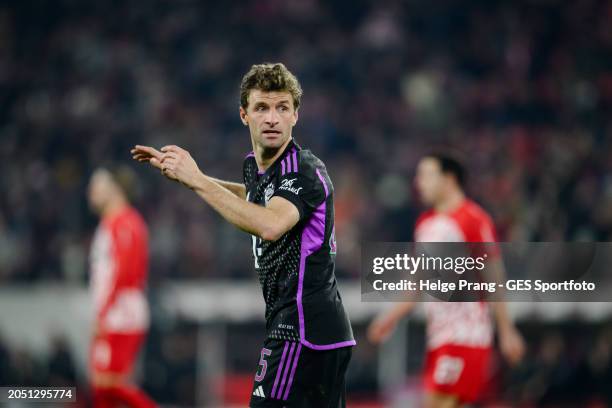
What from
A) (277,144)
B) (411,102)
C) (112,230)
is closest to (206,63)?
(411,102)

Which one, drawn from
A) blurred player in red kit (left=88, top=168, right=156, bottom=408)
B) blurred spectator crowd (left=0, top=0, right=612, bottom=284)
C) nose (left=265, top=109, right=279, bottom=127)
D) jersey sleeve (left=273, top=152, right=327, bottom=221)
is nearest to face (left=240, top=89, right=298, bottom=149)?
nose (left=265, top=109, right=279, bottom=127)

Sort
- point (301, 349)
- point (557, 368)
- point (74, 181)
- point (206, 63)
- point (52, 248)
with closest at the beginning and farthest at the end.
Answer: point (301, 349)
point (557, 368)
point (52, 248)
point (74, 181)
point (206, 63)

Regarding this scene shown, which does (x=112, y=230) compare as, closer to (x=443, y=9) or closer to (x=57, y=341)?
(x=57, y=341)

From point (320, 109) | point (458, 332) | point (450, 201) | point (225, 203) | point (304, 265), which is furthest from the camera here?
point (320, 109)

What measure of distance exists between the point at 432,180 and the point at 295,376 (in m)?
3.62

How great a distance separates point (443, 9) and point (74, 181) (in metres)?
6.94

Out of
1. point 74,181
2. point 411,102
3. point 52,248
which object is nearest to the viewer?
point 52,248

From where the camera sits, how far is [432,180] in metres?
7.18

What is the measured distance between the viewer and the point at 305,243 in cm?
383

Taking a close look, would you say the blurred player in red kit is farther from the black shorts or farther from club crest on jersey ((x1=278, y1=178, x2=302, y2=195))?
club crest on jersey ((x1=278, y1=178, x2=302, y2=195))

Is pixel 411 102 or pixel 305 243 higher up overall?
pixel 411 102

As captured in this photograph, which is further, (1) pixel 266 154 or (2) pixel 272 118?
(1) pixel 266 154

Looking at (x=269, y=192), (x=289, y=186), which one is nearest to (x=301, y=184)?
(x=289, y=186)

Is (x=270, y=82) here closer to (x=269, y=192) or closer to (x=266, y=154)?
(x=266, y=154)
